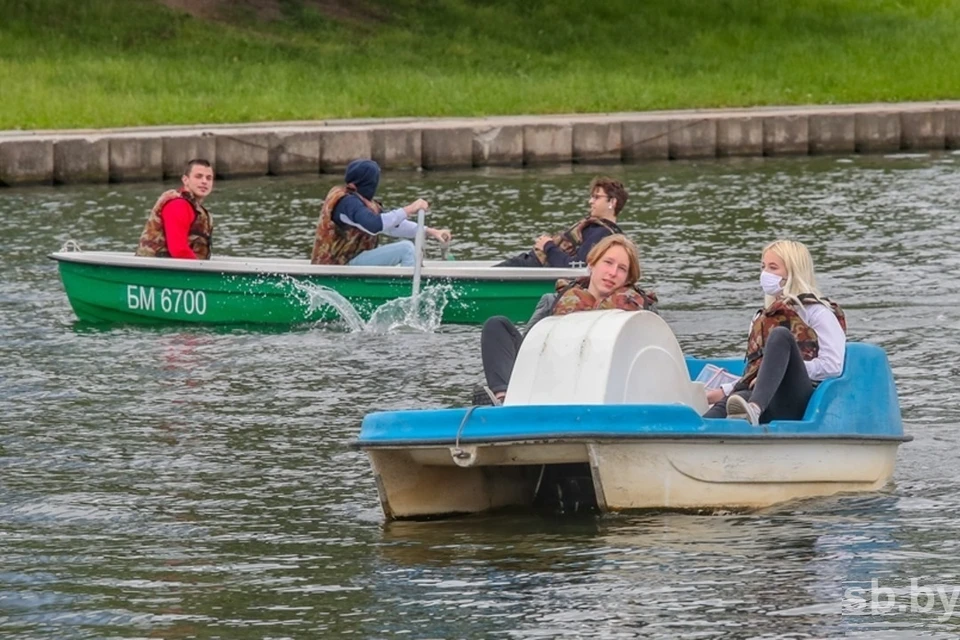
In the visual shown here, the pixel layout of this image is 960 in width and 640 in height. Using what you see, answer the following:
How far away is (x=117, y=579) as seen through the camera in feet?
29.3

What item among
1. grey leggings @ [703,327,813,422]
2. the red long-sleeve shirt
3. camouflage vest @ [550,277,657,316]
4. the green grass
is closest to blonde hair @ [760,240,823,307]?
grey leggings @ [703,327,813,422]

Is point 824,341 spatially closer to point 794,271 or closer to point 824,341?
point 824,341

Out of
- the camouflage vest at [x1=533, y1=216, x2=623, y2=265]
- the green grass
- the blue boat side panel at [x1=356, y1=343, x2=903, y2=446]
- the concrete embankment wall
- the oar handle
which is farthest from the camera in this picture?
the green grass

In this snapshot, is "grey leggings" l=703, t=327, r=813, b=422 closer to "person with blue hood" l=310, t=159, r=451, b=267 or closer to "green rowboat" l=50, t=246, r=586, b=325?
"green rowboat" l=50, t=246, r=586, b=325

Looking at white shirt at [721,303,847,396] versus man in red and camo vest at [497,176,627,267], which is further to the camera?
man in red and camo vest at [497,176,627,267]

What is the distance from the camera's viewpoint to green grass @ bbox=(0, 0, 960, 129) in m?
30.5

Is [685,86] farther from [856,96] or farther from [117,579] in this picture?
[117,579]

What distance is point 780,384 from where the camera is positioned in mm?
10016

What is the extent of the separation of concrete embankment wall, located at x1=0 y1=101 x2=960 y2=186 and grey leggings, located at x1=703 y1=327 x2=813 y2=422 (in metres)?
17.6

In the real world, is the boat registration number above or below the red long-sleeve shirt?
below

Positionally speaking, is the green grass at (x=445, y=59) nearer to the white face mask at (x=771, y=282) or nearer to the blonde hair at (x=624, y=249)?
the blonde hair at (x=624, y=249)

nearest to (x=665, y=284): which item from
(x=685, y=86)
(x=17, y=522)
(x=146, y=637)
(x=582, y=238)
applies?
(x=582, y=238)

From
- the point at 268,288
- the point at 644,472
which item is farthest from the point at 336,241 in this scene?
the point at 644,472
